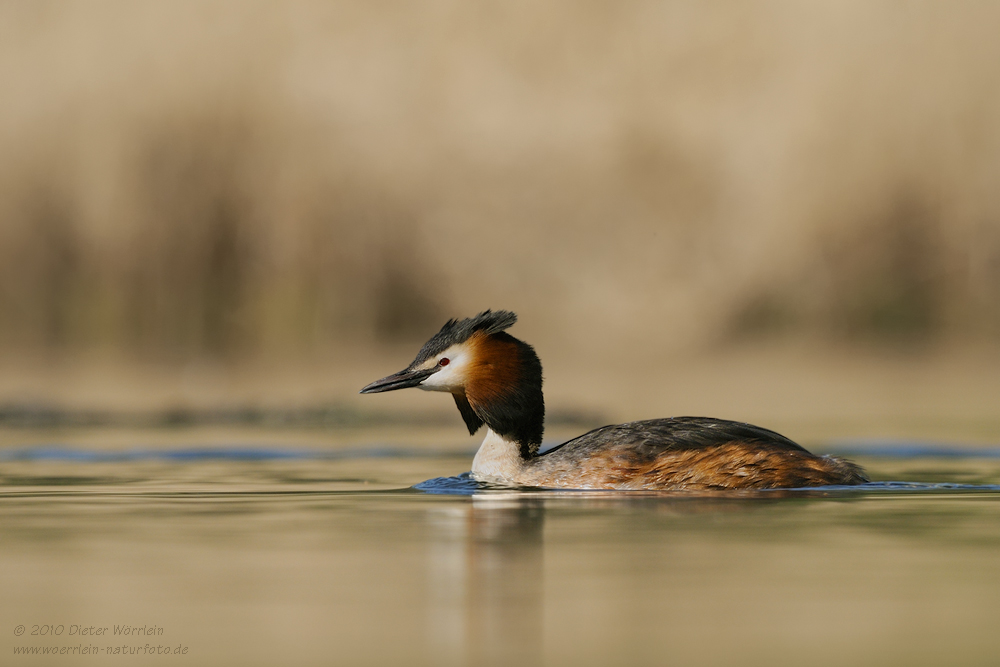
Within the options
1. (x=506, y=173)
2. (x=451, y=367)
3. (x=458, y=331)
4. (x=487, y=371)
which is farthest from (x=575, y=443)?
(x=506, y=173)

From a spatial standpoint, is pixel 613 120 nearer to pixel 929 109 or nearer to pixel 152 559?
pixel 929 109

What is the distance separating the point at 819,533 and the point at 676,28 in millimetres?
29604

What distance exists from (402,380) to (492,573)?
3.46 m

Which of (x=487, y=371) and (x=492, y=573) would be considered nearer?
(x=492, y=573)

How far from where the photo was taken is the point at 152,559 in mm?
5648

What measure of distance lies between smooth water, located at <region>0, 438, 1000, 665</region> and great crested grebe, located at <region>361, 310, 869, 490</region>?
30 cm

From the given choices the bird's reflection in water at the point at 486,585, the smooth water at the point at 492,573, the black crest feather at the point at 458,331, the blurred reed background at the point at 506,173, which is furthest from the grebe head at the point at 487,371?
the blurred reed background at the point at 506,173

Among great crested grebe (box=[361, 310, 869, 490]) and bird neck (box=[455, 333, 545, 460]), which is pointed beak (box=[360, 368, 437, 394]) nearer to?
great crested grebe (box=[361, 310, 869, 490])

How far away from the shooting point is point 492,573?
5324 mm

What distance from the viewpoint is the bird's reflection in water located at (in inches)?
168

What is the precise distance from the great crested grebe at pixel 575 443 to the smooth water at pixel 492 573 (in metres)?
0.30

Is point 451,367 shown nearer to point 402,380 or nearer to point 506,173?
point 402,380

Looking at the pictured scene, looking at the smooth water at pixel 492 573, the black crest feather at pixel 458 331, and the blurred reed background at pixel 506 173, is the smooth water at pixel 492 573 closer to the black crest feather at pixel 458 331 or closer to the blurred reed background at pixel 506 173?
the black crest feather at pixel 458 331

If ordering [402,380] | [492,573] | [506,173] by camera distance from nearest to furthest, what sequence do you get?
[492,573], [402,380], [506,173]
